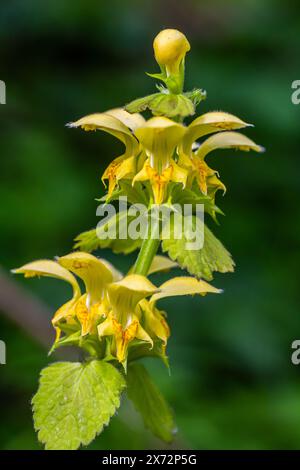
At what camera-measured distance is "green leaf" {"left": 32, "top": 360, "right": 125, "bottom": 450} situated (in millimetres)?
1060

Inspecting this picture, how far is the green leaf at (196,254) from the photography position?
1.05 meters

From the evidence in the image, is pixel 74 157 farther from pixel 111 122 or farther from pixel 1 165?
pixel 111 122

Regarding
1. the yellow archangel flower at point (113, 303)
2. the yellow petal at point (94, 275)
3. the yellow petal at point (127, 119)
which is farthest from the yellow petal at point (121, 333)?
the yellow petal at point (127, 119)

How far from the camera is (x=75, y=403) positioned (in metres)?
1.10

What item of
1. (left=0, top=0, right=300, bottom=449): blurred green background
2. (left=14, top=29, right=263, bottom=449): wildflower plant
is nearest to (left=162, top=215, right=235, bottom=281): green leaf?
(left=14, top=29, right=263, bottom=449): wildflower plant

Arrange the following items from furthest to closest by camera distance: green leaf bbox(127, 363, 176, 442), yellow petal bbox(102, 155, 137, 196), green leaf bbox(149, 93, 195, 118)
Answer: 1. green leaf bbox(127, 363, 176, 442)
2. yellow petal bbox(102, 155, 137, 196)
3. green leaf bbox(149, 93, 195, 118)

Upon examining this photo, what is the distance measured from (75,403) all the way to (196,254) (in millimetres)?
297

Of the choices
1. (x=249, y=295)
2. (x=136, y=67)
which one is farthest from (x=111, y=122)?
(x=136, y=67)

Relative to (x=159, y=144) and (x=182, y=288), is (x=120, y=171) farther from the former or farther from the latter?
(x=182, y=288)

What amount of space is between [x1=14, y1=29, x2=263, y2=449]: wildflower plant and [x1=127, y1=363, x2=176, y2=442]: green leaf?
47mm

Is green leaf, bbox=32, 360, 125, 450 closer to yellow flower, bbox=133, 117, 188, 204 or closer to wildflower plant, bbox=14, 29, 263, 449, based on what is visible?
wildflower plant, bbox=14, 29, 263, 449

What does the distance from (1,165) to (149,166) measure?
2.24 metres

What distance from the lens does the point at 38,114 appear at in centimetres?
328

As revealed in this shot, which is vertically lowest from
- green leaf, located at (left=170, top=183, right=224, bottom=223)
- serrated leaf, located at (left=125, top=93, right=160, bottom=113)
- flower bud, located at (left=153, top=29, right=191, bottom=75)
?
green leaf, located at (left=170, top=183, right=224, bottom=223)
